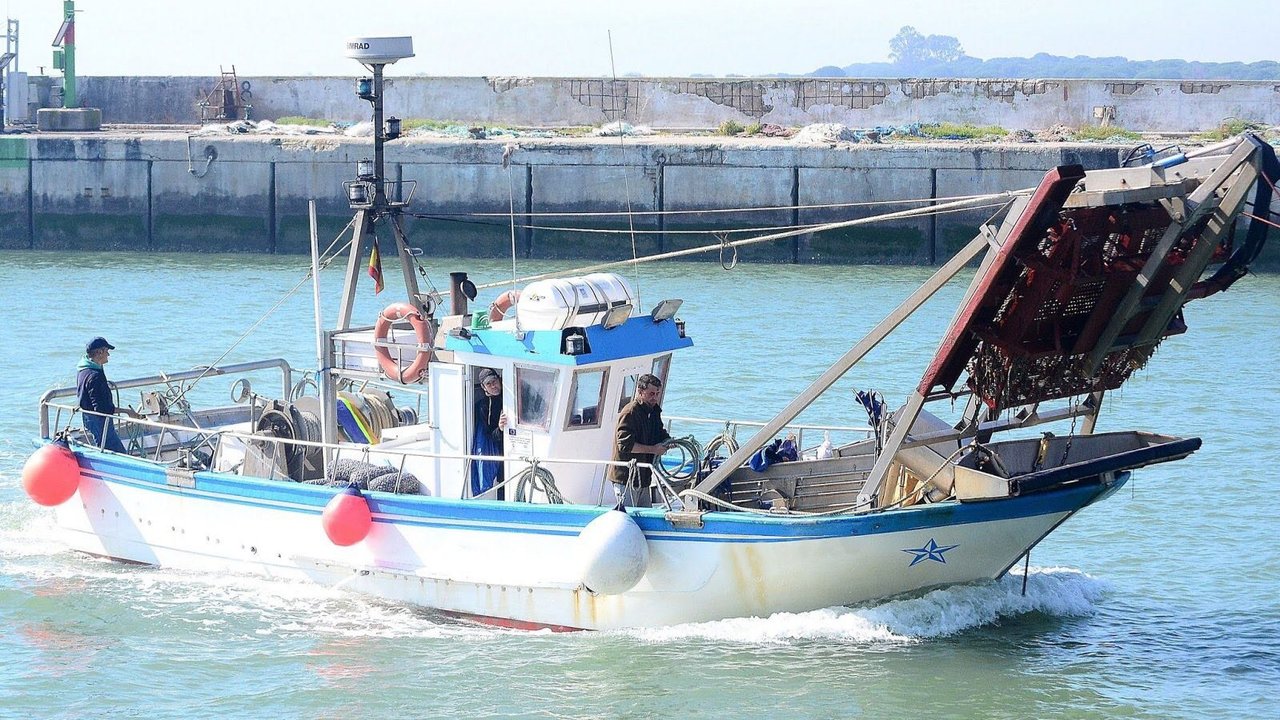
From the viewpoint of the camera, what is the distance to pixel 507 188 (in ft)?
112

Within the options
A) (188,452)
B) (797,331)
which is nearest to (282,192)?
(797,331)

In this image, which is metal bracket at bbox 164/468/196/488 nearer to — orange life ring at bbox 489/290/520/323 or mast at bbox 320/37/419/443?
mast at bbox 320/37/419/443

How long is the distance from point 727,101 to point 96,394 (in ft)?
94.3

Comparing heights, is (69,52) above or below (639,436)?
above

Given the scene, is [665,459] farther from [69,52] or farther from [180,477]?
[69,52]

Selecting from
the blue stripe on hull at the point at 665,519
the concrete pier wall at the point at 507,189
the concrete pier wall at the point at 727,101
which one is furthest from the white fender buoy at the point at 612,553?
the concrete pier wall at the point at 727,101

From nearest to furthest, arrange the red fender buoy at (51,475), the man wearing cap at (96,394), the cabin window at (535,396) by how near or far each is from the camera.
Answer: the cabin window at (535,396) < the red fender buoy at (51,475) < the man wearing cap at (96,394)

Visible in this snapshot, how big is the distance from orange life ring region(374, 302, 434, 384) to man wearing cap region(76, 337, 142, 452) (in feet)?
8.65

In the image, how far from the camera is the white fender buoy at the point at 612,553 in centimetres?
1075

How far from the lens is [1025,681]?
11.1 meters

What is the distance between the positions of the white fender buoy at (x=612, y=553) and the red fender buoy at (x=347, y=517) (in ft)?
5.95

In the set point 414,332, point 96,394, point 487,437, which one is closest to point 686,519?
point 487,437

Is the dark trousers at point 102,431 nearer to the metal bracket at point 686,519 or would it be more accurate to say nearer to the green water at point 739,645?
the green water at point 739,645

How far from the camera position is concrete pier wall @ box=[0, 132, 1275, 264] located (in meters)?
32.9
